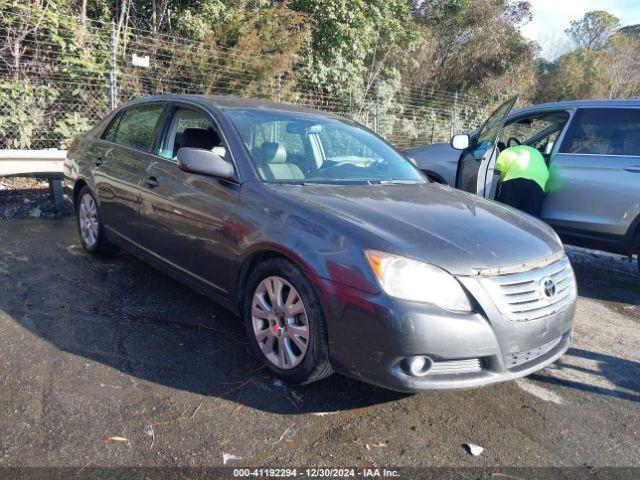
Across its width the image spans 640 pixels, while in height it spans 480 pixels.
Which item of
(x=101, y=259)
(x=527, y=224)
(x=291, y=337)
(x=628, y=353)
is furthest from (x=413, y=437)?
(x=101, y=259)

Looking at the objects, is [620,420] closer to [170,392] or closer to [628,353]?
[628,353]

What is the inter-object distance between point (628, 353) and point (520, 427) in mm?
1603

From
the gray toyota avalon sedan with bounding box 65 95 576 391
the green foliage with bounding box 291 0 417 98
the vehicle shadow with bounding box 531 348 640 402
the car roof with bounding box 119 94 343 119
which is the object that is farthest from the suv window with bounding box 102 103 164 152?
the green foliage with bounding box 291 0 417 98

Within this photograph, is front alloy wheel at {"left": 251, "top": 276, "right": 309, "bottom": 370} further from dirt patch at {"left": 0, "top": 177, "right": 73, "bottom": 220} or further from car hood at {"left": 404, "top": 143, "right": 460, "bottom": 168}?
dirt patch at {"left": 0, "top": 177, "right": 73, "bottom": 220}

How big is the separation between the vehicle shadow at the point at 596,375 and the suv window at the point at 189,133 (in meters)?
2.76

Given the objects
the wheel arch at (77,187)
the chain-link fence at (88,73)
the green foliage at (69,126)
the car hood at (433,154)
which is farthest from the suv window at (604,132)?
the green foliage at (69,126)

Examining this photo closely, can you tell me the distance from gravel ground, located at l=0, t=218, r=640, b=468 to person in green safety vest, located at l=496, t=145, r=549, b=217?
1.68m

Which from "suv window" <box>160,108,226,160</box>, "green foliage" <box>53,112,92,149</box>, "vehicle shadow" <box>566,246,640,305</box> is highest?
"suv window" <box>160,108,226,160</box>

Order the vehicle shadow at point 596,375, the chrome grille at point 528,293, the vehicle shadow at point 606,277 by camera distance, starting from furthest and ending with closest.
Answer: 1. the vehicle shadow at point 606,277
2. the vehicle shadow at point 596,375
3. the chrome grille at point 528,293

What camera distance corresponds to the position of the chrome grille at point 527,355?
8.73 feet

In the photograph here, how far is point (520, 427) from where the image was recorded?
2799 millimetres

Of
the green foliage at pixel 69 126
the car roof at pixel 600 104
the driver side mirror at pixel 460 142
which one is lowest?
the green foliage at pixel 69 126

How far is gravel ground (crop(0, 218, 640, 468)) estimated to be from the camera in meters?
2.49

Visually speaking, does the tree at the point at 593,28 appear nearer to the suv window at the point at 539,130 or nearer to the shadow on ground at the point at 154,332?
the suv window at the point at 539,130
